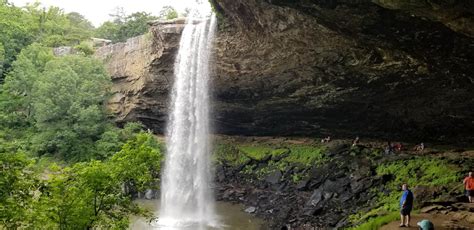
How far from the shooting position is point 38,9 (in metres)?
43.1

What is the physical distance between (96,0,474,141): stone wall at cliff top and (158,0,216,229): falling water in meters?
0.78

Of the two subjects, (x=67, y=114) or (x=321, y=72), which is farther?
(x=67, y=114)

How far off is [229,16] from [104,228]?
39.6 feet

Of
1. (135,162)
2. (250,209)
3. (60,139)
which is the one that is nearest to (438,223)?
(135,162)

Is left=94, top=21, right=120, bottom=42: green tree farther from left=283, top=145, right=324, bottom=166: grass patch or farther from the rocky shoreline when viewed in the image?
left=283, top=145, right=324, bottom=166: grass patch

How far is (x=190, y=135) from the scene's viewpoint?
25.2 m

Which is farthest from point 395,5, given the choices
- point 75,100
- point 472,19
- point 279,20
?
point 75,100

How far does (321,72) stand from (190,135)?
963cm

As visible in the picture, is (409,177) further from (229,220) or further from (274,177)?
(229,220)

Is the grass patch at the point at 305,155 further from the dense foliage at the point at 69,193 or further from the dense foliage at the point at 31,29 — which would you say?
the dense foliage at the point at 31,29

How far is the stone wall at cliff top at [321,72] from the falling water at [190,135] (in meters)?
0.78

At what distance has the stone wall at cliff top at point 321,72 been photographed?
43.5 ft

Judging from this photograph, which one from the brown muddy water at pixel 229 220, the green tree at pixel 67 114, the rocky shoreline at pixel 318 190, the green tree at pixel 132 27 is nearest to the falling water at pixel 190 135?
the brown muddy water at pixel 229 220

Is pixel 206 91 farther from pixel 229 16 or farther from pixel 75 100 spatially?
pixel 75 100
